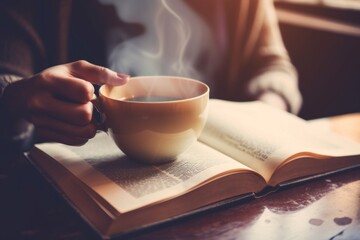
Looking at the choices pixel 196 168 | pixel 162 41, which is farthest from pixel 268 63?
pixel 196 168

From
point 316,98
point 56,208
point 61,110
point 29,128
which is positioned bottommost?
point 316,98

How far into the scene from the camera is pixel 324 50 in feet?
6.84

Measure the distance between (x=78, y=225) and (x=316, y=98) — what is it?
1.93m

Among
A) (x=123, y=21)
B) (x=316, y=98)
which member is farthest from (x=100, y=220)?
(x=316, y=98)

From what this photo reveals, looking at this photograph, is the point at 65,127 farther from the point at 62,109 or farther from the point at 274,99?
the point at 274,99

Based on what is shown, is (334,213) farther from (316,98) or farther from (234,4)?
(316,98)

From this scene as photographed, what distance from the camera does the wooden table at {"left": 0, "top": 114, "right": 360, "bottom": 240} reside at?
0.51m

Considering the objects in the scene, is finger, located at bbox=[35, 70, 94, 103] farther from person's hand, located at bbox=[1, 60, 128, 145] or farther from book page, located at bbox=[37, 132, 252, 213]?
book page, located at bbox=[37, 132, 252, 213]

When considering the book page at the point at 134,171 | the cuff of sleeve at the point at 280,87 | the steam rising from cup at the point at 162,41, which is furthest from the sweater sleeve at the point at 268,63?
the book page at the point at 134,171

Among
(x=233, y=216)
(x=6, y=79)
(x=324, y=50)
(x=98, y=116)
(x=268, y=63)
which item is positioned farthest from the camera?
(x=324, y=50)

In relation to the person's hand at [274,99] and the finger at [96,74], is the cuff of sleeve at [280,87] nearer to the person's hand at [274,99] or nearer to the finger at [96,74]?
the person's hand at [274,99]

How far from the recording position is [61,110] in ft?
2.01

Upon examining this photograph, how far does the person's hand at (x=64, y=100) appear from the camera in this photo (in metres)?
0.60

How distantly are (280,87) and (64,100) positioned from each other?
77cm
